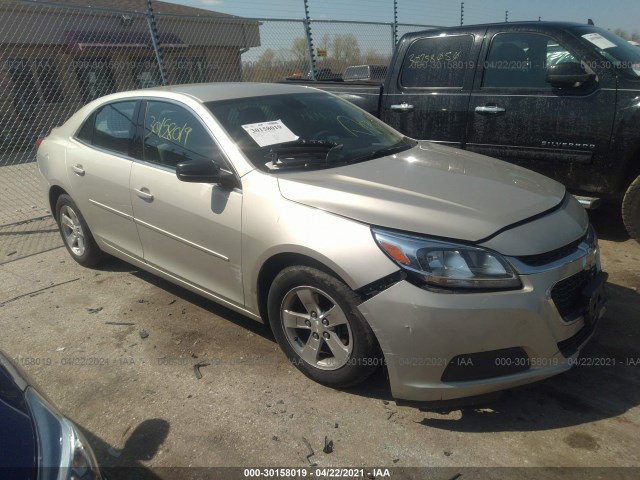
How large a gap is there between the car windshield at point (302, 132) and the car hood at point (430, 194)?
0.55ft

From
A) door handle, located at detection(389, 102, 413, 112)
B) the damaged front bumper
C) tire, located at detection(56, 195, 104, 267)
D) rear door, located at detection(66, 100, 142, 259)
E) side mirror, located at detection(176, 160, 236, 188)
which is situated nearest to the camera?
the damaged front bumper

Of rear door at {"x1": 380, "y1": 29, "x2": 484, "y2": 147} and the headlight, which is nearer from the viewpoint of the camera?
the headlight

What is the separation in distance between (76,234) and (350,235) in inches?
129

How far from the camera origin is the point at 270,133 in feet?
10.8

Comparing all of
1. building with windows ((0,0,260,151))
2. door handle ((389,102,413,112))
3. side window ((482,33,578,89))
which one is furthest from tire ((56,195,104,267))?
building with windows ((0,0,260,151))

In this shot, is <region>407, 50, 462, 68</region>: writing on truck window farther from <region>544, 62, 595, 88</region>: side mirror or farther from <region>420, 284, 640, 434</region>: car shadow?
<region>420, 284, 640, 434</region>: car shadow

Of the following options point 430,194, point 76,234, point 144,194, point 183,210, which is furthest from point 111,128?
point 430,194

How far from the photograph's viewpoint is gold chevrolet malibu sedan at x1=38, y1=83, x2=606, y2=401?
2295mm

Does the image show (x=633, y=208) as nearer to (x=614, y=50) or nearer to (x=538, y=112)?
(x=538, y=112)

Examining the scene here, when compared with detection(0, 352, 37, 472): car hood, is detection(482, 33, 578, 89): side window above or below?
above

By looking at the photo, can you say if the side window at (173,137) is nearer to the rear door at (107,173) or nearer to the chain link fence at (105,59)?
the rear door at (107,173)

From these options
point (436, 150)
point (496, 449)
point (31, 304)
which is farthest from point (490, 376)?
point (31, 304)

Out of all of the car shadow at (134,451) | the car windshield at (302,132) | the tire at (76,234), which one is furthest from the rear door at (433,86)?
the car shadow at (134,451)

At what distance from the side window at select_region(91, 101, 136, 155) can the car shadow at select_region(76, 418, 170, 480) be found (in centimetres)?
204
